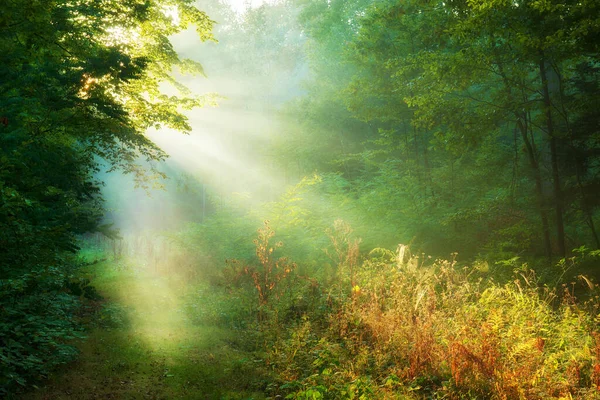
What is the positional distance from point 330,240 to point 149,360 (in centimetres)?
691

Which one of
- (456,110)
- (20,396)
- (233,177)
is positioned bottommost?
(20,396)

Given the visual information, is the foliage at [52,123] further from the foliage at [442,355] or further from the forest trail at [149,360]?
the foliage at [442,355]

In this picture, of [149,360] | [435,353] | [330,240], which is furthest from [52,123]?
[330,240]

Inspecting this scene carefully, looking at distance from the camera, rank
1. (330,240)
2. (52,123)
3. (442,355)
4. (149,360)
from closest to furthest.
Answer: (442,355) < (149,360) < (52,123) < (330,240)

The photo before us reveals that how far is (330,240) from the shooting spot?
39.9 feet

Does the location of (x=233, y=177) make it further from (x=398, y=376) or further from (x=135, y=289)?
(x=398, y=376)

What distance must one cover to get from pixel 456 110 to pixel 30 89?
8.74 metres

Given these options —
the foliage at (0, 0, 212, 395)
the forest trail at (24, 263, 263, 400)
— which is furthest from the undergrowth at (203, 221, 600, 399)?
the foliage at (0, 0, 212, 395)

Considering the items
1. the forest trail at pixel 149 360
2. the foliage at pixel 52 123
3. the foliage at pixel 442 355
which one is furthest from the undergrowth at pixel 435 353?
the foliage at pixel 52 123

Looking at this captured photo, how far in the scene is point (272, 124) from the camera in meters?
26.8

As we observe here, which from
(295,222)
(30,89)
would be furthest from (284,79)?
(30,89)

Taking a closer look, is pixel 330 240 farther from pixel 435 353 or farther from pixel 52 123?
pixel 52 123

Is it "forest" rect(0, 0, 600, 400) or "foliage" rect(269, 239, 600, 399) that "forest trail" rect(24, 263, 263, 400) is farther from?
"foliage" rect(269, 239, 600, 399)

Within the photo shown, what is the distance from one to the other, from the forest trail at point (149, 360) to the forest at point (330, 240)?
4cm
